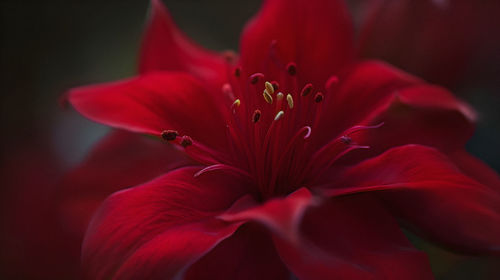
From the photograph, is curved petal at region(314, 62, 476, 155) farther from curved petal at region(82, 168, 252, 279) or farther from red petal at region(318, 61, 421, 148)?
curved petal at region(82, 168, 252, 279)

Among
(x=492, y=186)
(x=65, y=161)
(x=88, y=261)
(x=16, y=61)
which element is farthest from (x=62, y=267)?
(x=16, y=61)

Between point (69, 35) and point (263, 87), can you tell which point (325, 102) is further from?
point (69, 35)

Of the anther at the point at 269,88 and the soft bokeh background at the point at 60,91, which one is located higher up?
the anther at the point at 269,88

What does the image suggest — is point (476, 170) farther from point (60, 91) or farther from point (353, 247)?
point (60, 91)

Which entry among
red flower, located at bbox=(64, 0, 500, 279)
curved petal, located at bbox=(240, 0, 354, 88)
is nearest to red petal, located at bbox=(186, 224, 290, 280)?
red flower, located at bbox=(64, 0, 500, 279)

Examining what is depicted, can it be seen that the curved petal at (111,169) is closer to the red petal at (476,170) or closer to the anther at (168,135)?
the anther at (168,135)

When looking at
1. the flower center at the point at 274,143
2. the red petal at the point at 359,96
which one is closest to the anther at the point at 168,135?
the flower center at the point at 274,143

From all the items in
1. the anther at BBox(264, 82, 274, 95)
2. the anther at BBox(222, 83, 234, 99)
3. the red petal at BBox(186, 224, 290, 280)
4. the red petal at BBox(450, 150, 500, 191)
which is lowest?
the red petal at BBox(186, 224, 290, 280)

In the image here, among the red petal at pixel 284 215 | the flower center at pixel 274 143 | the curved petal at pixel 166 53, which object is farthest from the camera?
the curved petal at pixel 166 53
